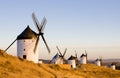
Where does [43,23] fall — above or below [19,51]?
above

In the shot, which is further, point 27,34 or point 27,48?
point 27,34

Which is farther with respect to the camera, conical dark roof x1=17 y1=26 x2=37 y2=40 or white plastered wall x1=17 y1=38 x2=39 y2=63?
conical dark roof x1=17 y1=26 x2=37 y2=40

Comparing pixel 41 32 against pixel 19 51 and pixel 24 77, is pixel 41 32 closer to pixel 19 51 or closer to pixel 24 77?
pixel 19 51

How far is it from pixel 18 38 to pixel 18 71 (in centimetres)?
1807

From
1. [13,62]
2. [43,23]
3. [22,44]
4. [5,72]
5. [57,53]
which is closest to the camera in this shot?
[5,72]

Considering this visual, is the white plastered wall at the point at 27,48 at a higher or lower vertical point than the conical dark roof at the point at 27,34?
lower

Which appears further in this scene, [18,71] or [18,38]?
[18,38]

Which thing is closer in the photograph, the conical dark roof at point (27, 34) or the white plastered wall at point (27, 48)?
the white plastered wall at point (27, 48)

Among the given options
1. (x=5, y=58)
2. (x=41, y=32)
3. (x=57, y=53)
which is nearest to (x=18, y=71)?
(x=5, y=58)

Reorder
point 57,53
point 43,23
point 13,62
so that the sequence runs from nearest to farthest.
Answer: point 13,62 < point 43,23 < point 57,53

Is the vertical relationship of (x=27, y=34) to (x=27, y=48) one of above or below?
above

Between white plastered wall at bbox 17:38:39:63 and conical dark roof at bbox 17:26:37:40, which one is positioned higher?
conical dark roof at bbox 17:26:37:40

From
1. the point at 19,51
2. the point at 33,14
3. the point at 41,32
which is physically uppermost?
the point at 33,14

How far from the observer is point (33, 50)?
46875 millimetres
